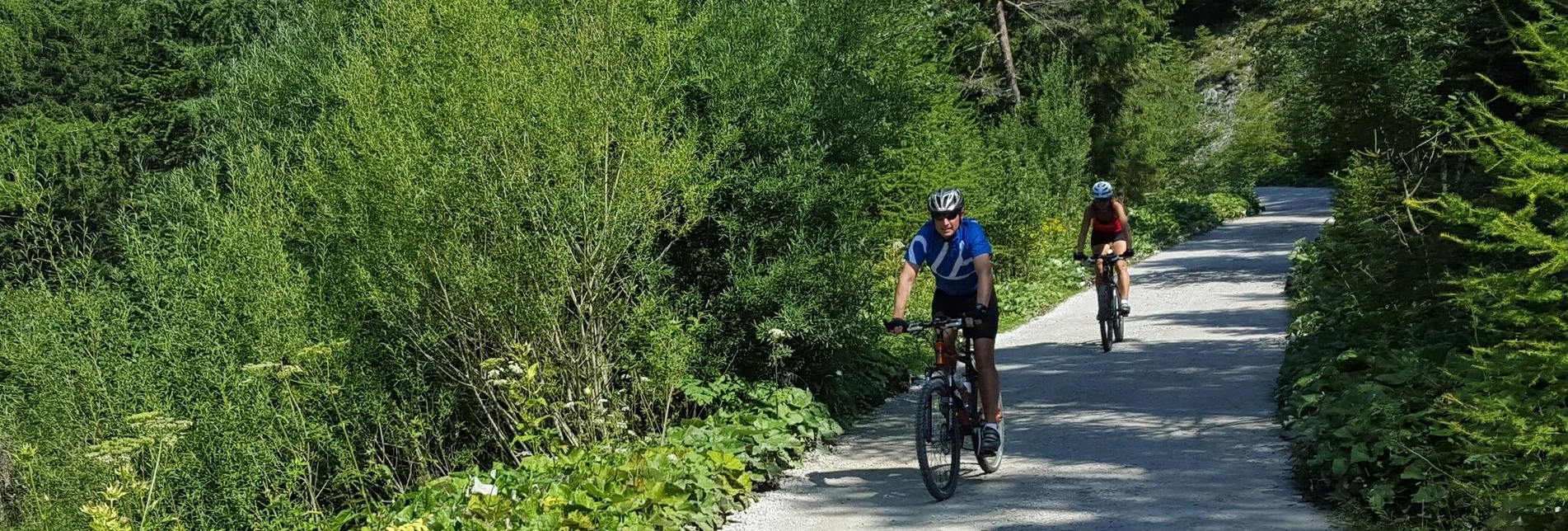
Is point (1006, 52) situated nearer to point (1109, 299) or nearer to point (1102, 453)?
point (1109, 299)

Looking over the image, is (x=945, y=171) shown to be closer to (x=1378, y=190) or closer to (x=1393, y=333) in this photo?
(x=1378, y=190)

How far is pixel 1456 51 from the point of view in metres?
9.32

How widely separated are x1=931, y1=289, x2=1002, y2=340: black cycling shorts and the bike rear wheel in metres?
0.35

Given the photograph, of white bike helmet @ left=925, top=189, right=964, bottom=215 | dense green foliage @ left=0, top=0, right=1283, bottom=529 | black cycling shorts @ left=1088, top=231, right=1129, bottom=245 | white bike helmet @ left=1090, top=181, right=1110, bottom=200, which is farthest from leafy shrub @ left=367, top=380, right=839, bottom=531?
black cycling shorts @ left=1088, top=231, right=1129, bottom=245

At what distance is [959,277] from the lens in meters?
7.12

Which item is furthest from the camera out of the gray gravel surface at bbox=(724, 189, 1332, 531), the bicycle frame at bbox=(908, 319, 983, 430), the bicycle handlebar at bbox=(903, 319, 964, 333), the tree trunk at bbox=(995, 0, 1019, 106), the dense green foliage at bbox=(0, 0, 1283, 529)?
the tree trunk at bbox=(995, 0, 1019, 106)

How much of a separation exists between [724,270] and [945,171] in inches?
313

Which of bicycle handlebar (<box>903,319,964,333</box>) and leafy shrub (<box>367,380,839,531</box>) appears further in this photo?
bicycle handlebar (<box>903,319,964,333</box>)

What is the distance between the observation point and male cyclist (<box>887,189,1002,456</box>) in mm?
6957

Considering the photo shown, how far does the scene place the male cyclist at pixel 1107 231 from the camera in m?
12.2

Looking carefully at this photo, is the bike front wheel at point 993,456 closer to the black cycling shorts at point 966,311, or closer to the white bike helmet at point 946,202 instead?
the black cycling shorts at point 966,311

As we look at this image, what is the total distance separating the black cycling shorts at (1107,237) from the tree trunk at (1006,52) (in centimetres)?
1531

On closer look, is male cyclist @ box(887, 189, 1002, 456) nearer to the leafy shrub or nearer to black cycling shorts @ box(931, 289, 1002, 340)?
black cycling shorts @ box(931, 289, 1002, 340)

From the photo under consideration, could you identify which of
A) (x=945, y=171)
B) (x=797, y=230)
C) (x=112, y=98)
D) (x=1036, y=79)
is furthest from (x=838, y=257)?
(x=112, y=98)
